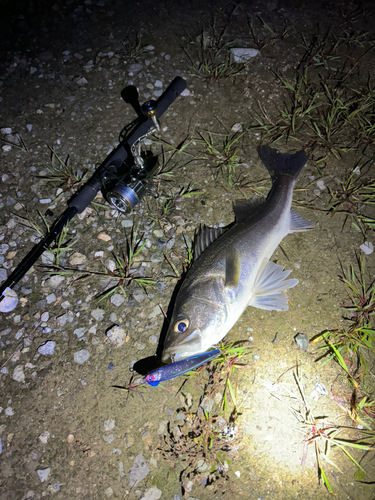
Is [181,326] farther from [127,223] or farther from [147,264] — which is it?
[127,223]

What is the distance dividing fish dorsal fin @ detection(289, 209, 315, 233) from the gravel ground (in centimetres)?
14

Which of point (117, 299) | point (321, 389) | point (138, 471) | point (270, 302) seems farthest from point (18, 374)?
point (321, 389)

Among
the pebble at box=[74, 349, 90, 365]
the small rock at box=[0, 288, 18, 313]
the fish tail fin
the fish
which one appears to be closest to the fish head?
the fish

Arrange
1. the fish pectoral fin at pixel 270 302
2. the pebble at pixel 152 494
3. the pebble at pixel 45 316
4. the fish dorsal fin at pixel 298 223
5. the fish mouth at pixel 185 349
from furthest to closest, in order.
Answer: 1. the fish dorsal fin at pixel 298 223
2. the pebble at pixel 45 316
3. the fish pectoral fin at pixel 270 302
4. the pebble at pixel 152 494
5. the fish mouth at pixel 185 349

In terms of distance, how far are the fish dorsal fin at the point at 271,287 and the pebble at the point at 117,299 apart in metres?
1.32

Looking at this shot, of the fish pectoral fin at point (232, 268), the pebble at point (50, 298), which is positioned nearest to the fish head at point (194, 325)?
the fish pectoral fin at point (232, 268)

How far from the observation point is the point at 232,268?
112 inches

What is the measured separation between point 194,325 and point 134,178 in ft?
5.46

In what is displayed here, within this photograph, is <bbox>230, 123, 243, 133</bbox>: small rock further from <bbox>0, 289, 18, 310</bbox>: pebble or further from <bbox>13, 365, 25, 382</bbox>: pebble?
<bbox>13, 365, 25, 382</bbox>: pebble

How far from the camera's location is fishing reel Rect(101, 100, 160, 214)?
318cm

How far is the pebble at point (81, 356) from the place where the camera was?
305 cm

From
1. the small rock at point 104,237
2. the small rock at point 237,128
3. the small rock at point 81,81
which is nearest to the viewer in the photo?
the small rock at point 104,237

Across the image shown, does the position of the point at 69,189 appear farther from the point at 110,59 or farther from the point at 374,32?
the point at 374,32

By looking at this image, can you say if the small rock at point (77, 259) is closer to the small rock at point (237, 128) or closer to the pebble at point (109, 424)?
the pebble at point (109, 424)
